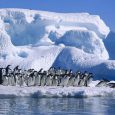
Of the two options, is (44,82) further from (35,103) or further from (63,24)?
(63,24)

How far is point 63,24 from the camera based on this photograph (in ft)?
167

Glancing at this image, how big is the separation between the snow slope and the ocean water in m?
21.7

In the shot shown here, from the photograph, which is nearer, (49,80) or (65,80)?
(49,80)

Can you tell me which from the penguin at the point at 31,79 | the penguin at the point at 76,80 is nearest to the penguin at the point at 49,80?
the penguin at the point at 31,79

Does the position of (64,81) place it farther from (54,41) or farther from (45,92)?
(54,41)

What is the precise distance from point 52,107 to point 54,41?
3166 cm

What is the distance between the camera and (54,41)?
4800cm

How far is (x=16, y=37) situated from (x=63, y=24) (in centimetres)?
510

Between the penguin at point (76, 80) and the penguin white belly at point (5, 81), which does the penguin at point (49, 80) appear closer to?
the penguin at point (76, 80)

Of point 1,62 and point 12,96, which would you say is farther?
point 1,62

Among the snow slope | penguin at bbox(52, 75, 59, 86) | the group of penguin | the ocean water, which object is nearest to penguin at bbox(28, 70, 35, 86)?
the group of penguin

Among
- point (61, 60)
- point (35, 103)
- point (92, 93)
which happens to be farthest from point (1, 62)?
point (35, 103)

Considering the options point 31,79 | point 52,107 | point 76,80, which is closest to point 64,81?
point 76,80

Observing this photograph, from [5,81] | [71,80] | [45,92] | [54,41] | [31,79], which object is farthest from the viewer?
[54,41]
